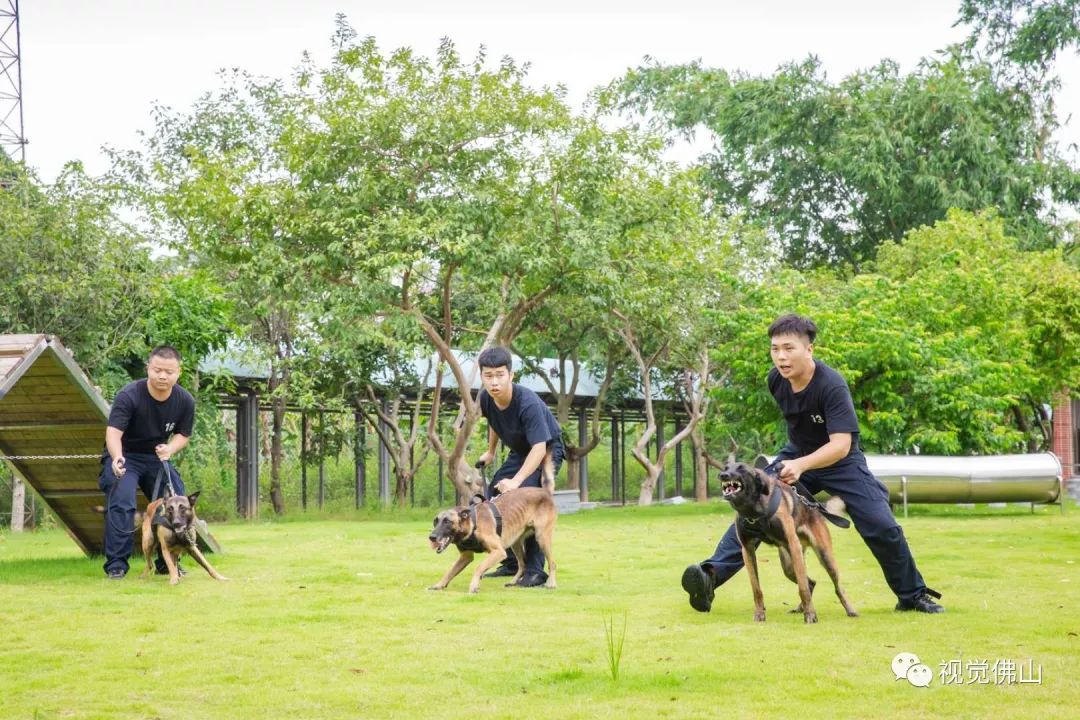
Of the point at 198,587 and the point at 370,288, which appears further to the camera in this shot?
the point at 370,288

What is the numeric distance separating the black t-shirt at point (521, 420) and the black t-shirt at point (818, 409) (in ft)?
7.73

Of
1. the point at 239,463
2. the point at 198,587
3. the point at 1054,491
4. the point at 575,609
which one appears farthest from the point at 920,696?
the point at 239,463

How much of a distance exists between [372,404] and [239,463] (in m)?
3.55

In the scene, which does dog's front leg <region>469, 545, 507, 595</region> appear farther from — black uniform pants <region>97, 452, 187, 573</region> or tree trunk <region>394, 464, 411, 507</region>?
tree trunk <region>394, 464, 411, 507</region>

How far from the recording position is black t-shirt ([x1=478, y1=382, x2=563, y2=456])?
9.91 metres

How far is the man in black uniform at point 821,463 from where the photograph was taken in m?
7.64

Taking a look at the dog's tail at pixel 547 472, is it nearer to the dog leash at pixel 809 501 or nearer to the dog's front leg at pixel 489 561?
the dog's front leg at pixel 489 561

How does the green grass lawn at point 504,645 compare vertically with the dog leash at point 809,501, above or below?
below

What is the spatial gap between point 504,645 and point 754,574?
1719 mm

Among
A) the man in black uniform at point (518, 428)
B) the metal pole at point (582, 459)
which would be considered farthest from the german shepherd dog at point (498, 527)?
the metal pole at point (582, 459)

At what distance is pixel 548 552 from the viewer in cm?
997

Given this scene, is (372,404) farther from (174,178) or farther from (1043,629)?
(1043,629)

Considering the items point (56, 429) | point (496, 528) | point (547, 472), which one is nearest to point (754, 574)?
point (496, 528)

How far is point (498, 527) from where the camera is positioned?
947cm
